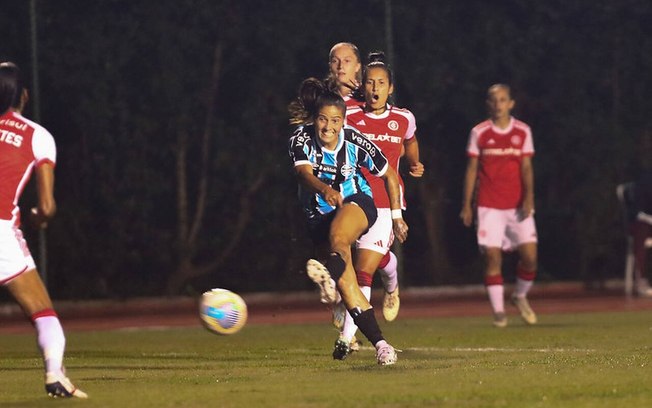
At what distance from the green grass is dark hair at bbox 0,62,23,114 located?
5.37ft

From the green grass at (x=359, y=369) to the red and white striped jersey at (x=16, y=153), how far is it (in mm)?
1125

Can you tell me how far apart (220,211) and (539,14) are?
6.13m

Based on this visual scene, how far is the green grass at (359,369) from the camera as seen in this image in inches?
309

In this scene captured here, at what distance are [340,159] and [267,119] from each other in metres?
12.1

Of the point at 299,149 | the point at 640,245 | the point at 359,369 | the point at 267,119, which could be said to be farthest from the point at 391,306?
the point at 267,119

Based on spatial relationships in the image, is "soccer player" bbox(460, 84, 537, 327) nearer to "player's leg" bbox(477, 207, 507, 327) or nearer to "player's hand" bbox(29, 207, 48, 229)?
"player's leg" bbox(477, 207, 507, 327)

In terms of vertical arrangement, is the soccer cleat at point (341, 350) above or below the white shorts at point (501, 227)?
below

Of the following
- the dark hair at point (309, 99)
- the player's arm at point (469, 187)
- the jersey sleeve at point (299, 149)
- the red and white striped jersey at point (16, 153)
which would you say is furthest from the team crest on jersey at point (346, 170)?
the player's arm at point (469, 187)

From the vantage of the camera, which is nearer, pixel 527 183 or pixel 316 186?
pixel 316 186

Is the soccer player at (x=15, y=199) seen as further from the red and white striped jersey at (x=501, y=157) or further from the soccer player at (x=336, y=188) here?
the red and white striped jersey at (x=501, y=157)

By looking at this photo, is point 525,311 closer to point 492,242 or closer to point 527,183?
point 492,242

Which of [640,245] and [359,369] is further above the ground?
[359,369]

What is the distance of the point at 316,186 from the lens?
10.5 meters

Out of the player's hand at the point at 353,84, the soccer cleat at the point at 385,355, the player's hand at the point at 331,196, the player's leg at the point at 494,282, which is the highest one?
the player's hand at the point at 353,84
